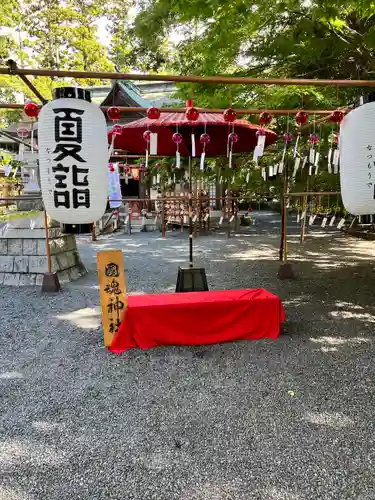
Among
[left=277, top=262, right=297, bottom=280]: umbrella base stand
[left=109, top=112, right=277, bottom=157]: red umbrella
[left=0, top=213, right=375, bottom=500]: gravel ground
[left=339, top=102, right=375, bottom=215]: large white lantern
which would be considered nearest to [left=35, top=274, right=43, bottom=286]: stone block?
[left=0, top=213, right=375, bottom=500]: gravel ground

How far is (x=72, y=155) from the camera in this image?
150 inches

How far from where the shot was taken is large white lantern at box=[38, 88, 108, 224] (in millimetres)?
3713

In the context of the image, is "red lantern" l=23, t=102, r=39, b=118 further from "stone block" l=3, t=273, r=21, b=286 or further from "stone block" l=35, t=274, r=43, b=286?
"stone block" l=3, t=273, r=21, b=286

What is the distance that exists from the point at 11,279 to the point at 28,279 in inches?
14.4

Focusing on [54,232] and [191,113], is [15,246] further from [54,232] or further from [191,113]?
[191,113]

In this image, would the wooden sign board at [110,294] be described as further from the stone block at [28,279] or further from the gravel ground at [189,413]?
the stone block at [28,279]

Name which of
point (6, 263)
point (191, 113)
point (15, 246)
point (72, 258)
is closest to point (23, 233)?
point (15, 246)

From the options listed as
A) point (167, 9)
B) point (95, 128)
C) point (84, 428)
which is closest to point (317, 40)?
point (167, 9)

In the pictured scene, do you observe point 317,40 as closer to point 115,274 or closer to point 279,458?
point 115,274

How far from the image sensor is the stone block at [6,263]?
738 centimetres

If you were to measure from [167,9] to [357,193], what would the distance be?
118 inches

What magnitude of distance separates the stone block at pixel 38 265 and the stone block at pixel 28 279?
112mm

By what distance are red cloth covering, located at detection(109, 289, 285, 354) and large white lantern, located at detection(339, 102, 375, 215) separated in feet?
4.86

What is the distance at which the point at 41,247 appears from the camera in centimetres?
718
